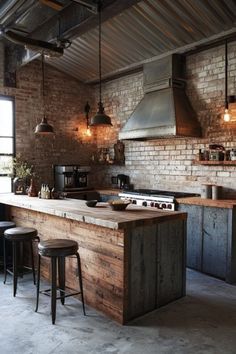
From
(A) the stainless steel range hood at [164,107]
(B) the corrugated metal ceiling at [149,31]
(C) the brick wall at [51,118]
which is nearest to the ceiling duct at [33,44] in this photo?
(B) the corrugated metal ceiling at [149,31]

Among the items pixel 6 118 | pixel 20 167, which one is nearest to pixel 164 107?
pixel 20 167

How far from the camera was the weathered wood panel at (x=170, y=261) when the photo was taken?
3.42 m

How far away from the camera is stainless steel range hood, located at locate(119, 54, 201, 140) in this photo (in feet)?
17.2

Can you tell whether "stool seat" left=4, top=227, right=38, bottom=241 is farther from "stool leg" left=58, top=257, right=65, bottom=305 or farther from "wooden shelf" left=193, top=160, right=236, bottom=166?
"wooden shelf" left=193, top=160, right=236, bottom=166

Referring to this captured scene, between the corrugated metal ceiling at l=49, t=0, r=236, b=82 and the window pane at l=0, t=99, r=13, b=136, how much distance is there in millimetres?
1322

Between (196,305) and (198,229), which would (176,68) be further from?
(196,305)

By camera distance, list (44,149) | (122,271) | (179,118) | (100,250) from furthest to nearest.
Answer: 1. (44,149)
2. (179,118)
3. (100,250)
4. (122,271)

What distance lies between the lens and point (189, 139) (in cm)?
563

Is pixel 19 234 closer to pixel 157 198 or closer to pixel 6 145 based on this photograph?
pixel 157 198

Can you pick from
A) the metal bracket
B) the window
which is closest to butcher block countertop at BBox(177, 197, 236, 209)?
the metal bracket

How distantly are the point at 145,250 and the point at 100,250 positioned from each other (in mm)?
480

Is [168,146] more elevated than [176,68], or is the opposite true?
[176,68]

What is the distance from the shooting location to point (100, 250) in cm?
340

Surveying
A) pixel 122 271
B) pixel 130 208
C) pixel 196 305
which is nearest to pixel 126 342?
pixel 122 271
